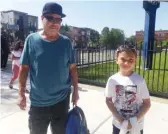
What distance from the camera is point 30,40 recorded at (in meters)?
2.17

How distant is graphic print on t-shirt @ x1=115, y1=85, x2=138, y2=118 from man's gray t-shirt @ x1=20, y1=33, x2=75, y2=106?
0.55m

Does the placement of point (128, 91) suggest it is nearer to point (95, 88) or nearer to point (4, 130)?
point (4, 130)

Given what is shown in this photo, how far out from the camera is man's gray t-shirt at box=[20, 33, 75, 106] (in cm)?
214

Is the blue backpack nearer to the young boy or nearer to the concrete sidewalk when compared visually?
the young boy

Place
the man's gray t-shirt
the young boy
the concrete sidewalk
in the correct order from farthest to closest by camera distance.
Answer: the concrete sidewalk → the man's gray t-shirt → the young boy

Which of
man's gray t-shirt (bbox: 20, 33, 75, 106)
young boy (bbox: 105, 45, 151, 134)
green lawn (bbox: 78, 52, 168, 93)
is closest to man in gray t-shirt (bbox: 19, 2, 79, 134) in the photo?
man's gray t-shirt (bbox: 20, 33, 75, 106)

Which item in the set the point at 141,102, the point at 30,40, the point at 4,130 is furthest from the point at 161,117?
the point at 30,40

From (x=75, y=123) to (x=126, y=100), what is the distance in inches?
22.2

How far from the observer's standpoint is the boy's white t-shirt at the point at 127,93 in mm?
2049

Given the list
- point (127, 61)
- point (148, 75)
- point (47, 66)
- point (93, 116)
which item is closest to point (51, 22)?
point (47, 66)

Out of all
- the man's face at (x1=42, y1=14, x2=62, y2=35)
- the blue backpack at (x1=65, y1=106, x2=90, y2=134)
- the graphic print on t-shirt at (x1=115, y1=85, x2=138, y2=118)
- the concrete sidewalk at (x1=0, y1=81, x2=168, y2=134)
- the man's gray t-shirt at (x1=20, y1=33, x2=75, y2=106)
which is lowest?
the concrete sidewalk at (x1=0, y1=81, x2=168, y2=134)

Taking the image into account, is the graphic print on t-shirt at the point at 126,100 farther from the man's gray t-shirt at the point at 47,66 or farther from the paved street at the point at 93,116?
the paved street at the point at 93,116

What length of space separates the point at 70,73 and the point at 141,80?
0.75 metres

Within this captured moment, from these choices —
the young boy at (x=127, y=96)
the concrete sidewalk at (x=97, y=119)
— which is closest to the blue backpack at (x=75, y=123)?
the young boy at (x=127, y=96)
